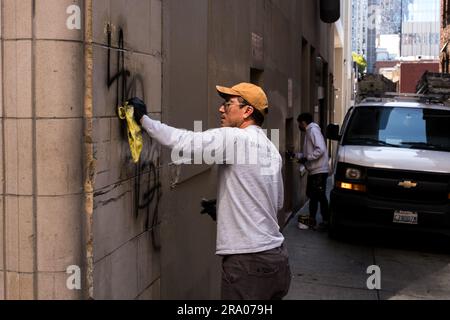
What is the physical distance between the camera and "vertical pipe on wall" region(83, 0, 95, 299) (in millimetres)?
3031

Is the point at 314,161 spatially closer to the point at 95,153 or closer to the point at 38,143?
the point at 95,153

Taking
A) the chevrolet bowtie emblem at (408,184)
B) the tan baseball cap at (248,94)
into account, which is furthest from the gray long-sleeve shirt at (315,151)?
the tan baseball cap at (248,94)

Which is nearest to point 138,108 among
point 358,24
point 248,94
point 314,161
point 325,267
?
point 248,94

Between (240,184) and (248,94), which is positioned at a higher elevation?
(248,94)

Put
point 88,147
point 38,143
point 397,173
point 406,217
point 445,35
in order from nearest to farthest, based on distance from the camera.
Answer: point 38,143 < point 88,147 < point 406,217 < point 397,173 < point 445,35

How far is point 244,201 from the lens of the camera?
11.0 feet

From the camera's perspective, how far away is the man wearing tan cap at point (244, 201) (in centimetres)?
330

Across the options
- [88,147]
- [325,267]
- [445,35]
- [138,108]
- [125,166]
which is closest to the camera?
[88,147]

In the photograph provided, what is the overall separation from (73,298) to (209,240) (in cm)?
245

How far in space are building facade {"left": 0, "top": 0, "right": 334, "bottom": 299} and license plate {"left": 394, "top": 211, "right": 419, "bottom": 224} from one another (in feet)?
14.0

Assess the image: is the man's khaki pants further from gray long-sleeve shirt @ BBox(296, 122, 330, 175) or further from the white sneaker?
the white sneaker

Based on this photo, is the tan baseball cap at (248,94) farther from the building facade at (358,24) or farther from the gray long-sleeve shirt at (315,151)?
the building facade at (358,24)

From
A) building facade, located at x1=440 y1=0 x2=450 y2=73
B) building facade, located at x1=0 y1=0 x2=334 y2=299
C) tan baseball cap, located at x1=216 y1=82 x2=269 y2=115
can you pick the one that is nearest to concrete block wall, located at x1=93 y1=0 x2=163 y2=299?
building facade, located at x1=0 y1=0 x2=334 y2=299

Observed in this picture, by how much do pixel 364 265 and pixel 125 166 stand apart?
5211 mm
